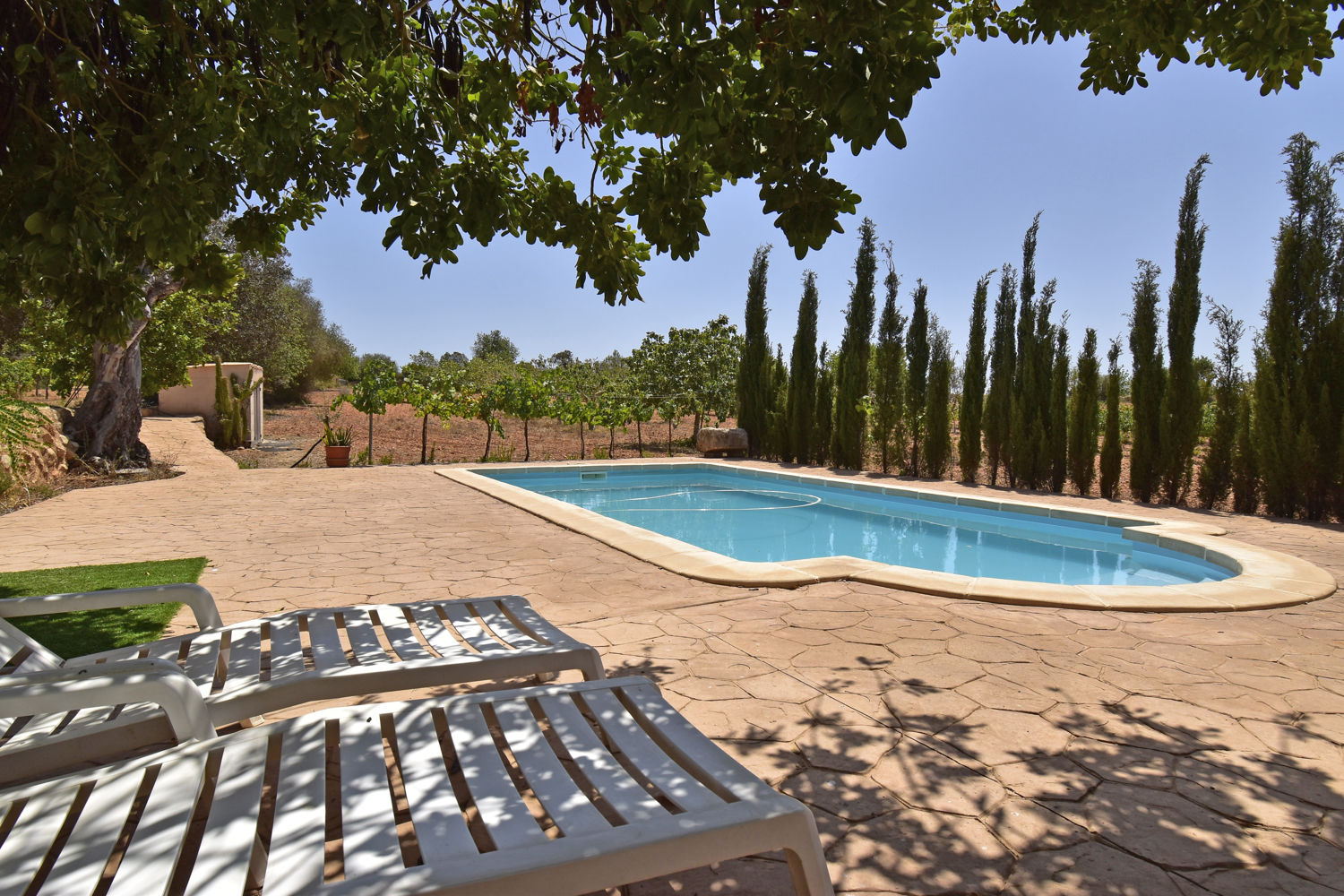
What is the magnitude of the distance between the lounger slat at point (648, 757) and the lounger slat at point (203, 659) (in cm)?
119

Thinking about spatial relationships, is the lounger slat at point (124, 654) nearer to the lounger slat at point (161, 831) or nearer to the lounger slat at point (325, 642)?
the lounger slat at point (325, 642)

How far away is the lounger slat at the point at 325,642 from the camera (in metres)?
2.41

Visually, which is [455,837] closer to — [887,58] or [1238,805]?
A: [887,58]

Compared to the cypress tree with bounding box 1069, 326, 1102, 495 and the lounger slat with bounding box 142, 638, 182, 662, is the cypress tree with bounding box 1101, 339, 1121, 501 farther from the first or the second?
the lounger slat with bounding box 142, 638, 182, 662

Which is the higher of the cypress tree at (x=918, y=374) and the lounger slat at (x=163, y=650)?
the cypress tree at (x=918, y=374)

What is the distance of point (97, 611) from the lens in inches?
171

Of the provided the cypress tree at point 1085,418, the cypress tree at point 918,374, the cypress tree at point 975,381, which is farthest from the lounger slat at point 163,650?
the cypress tree at point 918,374

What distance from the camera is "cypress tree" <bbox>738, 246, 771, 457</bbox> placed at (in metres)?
16.5

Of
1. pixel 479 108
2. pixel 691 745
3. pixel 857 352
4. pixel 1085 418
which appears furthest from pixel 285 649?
pixel 857 352

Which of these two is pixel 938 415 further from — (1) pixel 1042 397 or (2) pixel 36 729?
(2) pixel 36 729

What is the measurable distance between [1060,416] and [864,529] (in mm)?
3911

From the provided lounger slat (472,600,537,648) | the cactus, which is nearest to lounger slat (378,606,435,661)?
lounger slat (472,600,537,648)

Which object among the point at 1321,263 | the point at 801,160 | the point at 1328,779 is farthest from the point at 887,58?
the point at 1321,263

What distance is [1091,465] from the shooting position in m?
Result: 11.1
